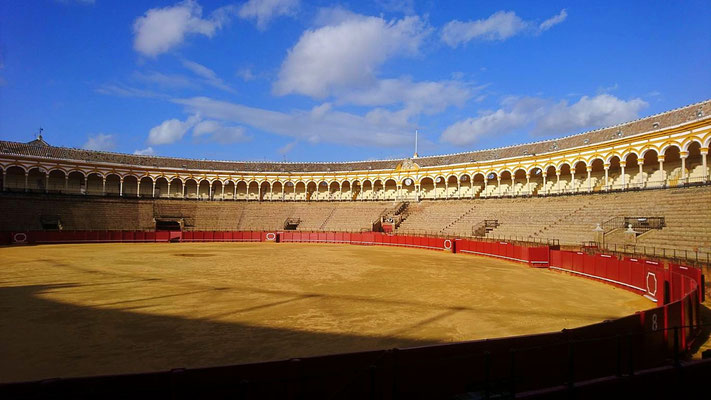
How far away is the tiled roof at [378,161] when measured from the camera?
1312 inches

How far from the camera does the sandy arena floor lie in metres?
7.67

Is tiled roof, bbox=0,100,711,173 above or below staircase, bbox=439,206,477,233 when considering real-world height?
above

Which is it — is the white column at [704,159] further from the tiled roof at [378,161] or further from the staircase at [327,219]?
the staircase at [327,219]

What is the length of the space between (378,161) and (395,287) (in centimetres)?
4758

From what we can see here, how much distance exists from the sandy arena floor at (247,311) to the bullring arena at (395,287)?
91 millimetres

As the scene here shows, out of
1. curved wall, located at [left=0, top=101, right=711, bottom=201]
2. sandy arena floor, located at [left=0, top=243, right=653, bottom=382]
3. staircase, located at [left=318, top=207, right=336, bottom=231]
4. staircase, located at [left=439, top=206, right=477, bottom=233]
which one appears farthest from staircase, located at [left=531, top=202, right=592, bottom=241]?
staircase, located at [left=318, top=207, right=336, bottom=231]

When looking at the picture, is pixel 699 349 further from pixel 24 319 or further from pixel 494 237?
pixel 494 237

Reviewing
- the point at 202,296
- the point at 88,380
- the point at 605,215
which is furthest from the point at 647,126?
the point at 88,380

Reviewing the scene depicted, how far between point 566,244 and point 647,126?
1704 cm

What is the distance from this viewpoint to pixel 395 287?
50.8ft

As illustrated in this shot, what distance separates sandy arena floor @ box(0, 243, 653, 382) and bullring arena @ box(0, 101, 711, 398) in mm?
91

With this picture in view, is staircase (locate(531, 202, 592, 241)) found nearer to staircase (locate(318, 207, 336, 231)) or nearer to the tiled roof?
the tiled roof

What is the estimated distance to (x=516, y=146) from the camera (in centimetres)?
4909

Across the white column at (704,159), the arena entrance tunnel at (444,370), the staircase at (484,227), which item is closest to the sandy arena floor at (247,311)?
the arena entrance tunnel at (444,370)
